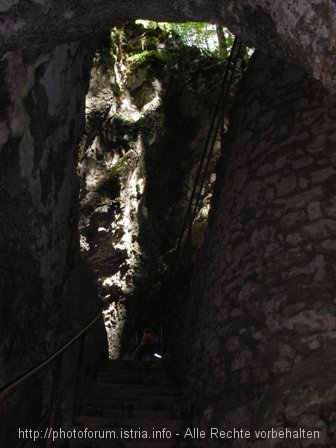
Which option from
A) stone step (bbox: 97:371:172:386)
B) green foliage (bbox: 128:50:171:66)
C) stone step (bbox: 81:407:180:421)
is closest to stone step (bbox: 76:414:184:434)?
stone step (bbox: 81:407:180:421)

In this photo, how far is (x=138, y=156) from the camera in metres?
6.79

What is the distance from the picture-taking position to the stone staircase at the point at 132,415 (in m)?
2.85

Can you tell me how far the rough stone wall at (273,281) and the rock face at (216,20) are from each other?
1.23m

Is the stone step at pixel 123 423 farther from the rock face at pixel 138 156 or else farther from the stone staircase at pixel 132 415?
the rock face at pixel 138 156

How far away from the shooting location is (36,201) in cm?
307

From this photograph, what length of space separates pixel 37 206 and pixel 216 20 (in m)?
1.69

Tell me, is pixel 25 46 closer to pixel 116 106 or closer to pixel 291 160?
pixel 291 160

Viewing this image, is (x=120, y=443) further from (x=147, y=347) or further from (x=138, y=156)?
(x=138, y=156)

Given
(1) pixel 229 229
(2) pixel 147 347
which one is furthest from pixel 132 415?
(2) pixel 147 347

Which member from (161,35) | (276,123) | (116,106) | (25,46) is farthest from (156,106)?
(25,46)

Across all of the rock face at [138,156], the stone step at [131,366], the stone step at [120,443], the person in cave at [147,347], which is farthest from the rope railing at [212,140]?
the stone step at [120,443]

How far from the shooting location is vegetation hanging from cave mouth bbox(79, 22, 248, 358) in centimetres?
649

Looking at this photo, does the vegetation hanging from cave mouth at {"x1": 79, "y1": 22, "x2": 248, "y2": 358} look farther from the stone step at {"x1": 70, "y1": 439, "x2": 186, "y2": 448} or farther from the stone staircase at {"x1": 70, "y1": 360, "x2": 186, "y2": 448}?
the stone step at {"x1": 70, "y1": 439, "x2": 186, "y2": 448}

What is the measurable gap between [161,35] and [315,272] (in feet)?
19.8
